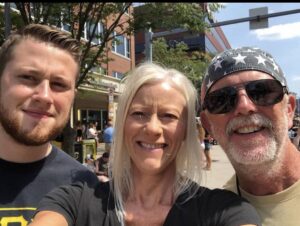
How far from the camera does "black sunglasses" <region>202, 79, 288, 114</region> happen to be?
2254mm

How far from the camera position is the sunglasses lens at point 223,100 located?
2.28 metres

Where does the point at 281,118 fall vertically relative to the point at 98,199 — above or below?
above

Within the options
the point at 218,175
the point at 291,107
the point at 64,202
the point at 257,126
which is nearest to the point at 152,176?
the point at 64,202

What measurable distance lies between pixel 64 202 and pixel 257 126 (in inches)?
42.5

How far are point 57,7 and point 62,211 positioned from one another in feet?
22.3

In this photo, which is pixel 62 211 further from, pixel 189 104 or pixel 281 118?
pixel 281 118

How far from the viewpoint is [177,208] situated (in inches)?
81.4

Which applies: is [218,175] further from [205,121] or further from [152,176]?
[152,176]

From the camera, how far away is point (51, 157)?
2668 mm

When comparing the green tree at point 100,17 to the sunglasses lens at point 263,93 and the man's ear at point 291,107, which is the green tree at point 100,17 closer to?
the man's ear at point 291,107

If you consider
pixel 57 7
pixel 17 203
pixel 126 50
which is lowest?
pixel 17 203

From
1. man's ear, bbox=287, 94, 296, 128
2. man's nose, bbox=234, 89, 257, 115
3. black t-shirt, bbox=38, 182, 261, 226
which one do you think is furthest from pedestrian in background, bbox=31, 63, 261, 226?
man's ear, bbox=287, 94, 296, 128

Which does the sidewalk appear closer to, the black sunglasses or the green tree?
the green tree

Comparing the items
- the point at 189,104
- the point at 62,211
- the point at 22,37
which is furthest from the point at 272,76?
the point at 22,37
